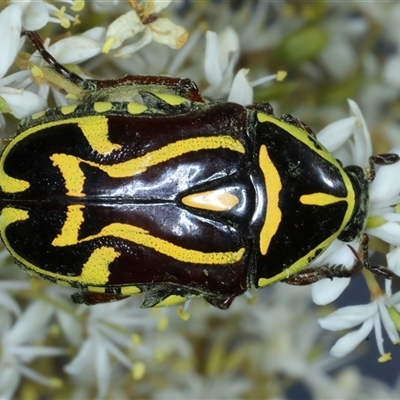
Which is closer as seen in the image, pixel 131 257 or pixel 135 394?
pixel 131 257

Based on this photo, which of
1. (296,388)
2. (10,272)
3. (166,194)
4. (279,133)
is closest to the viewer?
(166,194)

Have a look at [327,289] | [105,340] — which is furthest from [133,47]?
[105,340]

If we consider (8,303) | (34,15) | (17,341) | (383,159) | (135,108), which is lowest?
(17,341)

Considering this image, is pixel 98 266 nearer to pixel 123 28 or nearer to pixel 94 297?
pixel 94 297

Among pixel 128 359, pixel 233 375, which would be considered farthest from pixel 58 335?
pixel 233 375

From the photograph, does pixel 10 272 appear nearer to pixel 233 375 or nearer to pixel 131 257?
pixel 131 257

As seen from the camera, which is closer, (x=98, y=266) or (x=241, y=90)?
(x=98, y=266)

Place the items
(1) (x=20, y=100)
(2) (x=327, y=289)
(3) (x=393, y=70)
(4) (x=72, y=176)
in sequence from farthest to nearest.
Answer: (3) (x=393, y=70)
(2) (x=327, y=289)
(1) (x=20, y=100)
(4) (x=72, y=176)

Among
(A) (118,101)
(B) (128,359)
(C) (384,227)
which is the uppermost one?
(A) (118,101)

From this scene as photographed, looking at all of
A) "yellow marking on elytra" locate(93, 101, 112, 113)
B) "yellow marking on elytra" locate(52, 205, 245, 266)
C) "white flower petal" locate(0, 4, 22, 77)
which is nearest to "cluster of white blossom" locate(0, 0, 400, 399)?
"white flower petal" locate(0, 4, 22, 77)
